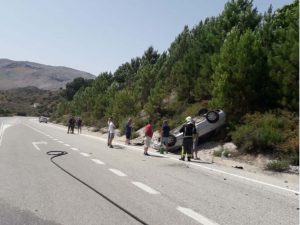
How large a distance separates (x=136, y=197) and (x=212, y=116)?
1590cm

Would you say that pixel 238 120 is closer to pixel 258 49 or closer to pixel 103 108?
pixel 258 49

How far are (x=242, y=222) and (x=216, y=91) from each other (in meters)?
18.9

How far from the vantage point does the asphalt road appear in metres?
7.45

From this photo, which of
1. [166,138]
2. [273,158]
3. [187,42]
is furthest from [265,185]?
[187,42]

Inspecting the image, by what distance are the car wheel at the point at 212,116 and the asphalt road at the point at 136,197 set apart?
10297mm

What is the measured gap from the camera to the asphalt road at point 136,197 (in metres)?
7.45

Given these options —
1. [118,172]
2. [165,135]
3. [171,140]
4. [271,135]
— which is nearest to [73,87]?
[171,140]

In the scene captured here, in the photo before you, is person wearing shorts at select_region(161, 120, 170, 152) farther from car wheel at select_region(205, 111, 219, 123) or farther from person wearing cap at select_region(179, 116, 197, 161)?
person wearing cap at select_region(179, 116, 197, 161)

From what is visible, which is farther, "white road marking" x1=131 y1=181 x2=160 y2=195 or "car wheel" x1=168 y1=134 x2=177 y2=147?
"car wheel" x1=168 y1=134 x2=177 y2=147

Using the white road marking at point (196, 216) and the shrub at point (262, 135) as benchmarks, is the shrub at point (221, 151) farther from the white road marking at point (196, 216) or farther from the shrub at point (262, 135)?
the white road marking at point (196, 216)

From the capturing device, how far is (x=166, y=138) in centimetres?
2325

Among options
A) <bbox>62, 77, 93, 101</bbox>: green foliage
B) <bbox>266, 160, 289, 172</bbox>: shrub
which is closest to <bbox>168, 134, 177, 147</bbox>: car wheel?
<bbox>266, 160, 289, 172</bbox>: shrub

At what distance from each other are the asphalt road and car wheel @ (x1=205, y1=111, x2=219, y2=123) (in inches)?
405

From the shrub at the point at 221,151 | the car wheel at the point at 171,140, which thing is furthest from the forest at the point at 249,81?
the car wheel at the point at 171,140
